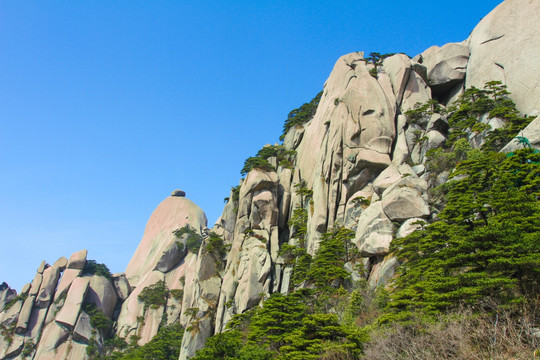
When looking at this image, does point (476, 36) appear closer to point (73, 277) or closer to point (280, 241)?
point (280, 241)

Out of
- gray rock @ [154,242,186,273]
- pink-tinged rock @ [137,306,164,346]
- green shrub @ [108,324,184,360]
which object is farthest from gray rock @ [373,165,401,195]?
gray rock @ [154,242,186,273]

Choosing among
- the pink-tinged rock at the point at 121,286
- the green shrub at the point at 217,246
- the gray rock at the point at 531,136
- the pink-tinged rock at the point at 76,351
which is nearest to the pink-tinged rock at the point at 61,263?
the pink-tinged rock at the point at 121,286

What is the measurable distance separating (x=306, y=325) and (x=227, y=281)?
1818 centimetres

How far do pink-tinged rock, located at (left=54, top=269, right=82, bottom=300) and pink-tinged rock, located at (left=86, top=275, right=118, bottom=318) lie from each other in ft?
6.57

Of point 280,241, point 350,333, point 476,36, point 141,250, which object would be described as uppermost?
point 476,36

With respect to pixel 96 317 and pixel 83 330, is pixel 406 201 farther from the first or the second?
pixel 83 330

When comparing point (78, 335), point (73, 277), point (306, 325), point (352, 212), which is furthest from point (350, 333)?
point (73, 277)

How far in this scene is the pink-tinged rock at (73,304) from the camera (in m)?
48.5

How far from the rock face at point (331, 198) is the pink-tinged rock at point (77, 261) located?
103cm

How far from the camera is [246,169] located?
4562cm

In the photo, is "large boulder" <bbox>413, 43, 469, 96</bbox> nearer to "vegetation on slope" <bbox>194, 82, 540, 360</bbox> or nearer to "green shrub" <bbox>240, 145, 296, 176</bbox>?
"vegetation on slope" <bbox>194, 82, 540, 360</bbox>

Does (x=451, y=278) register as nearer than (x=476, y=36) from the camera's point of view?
Yes

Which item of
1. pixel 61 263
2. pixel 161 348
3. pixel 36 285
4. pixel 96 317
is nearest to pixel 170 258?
pixel 96 317

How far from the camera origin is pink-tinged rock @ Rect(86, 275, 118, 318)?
51.6 m
